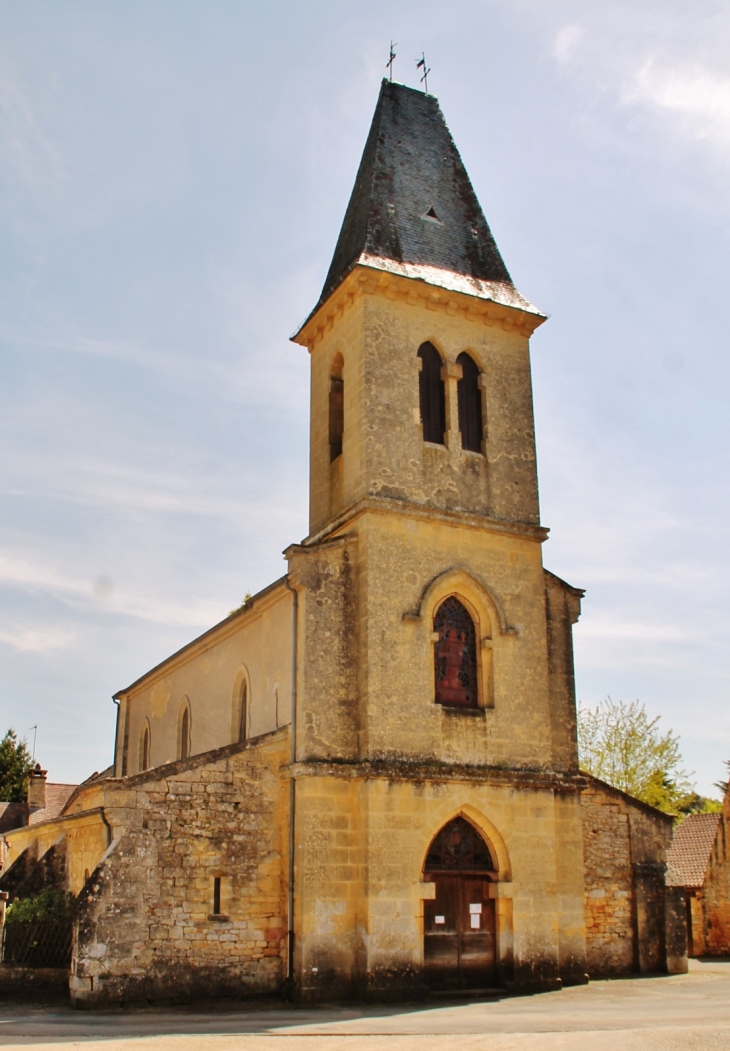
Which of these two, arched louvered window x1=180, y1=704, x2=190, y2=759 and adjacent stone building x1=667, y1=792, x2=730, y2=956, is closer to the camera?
arched louvered window x1=180, y1=704, x2=190, y2=759

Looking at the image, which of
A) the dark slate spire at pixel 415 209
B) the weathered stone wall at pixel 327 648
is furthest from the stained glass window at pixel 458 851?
the dark slate spire at pixel 415 209

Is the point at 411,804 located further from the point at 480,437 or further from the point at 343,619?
the point at 480,437

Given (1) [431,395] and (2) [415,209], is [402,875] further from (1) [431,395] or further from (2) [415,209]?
(2) [415,209]

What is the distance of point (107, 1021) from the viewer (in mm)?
14016

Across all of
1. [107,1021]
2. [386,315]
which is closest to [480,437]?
[386,315]

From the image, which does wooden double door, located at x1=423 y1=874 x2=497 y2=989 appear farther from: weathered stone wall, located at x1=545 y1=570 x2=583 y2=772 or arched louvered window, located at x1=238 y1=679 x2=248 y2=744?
arched louvered window, located at x1=238 y1=679 x2=248 y2=744

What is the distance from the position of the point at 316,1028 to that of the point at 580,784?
7.93 m

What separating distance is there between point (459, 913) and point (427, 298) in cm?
1210

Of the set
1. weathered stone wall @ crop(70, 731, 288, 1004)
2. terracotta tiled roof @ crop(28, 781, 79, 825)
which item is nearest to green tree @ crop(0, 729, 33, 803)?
terracotta tiled roof @ crop(28, 781, 79, 825)

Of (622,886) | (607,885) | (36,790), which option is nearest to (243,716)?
(607,885)

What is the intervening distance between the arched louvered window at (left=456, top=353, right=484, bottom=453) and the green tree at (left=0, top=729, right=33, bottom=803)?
4037cm

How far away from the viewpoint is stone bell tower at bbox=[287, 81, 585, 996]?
17188 mm

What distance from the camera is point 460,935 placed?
58.3 feet

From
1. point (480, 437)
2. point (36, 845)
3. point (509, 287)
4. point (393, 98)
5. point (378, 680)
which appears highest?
point (393, 98)
